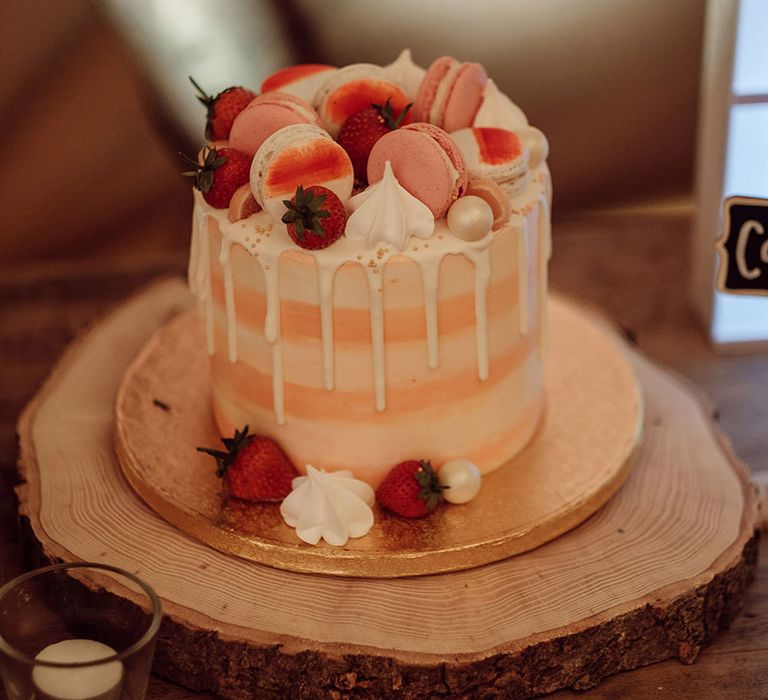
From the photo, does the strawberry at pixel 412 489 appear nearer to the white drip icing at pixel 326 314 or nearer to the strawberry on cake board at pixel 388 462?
the strawberry on cake board at pixel 388 462

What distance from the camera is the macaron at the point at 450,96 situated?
1820 mm

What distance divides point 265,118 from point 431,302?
1.29 ft

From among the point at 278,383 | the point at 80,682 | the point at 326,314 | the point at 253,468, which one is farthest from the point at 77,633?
the point at 326,314

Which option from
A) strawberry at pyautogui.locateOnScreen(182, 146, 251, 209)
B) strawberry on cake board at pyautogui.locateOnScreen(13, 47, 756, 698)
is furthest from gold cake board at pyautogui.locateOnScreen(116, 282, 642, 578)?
strawberry at pyautogui.locateOnScreen(182, 146, 251, 209)

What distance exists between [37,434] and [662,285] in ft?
5.09

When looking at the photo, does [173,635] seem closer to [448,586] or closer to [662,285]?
[448,586]

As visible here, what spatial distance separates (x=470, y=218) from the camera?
1.64 m

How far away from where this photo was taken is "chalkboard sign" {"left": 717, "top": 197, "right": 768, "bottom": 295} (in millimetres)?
1786

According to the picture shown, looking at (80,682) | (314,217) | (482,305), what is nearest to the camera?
(80,682)

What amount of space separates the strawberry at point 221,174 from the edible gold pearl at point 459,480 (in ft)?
1.77

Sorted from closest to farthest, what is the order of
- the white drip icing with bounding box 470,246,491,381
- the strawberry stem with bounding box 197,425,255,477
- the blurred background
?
the white drip icing with bounding box 470,246,491,381
the strawberry stem with bounding box 197,425,255,477
the blurred background

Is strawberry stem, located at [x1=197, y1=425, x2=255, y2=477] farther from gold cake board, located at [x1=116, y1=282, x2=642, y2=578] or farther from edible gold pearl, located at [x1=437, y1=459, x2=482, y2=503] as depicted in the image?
edible gold pearl, located at [x1=437, y1=459, x2=482, y2=503]

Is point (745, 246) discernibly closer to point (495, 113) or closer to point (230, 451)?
point (495, 113)

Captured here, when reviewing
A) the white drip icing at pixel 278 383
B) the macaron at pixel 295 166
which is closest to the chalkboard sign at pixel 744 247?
the macaron at pixel 295 166
